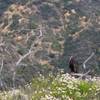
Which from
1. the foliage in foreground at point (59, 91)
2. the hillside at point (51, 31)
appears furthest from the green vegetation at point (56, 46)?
the foliage in foreground at point (59, 91)

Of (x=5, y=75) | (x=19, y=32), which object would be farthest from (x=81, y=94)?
(x=19, y=32)

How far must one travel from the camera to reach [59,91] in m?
4.51

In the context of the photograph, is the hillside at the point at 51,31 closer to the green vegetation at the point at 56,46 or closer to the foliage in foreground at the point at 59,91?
the green vegetation at the point at 56,46

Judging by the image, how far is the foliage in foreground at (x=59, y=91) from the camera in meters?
4.31

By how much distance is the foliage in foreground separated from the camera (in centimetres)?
431

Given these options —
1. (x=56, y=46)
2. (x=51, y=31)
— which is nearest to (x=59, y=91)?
(x=56, y=46)

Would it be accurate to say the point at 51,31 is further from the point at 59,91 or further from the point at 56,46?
the point at 59,91

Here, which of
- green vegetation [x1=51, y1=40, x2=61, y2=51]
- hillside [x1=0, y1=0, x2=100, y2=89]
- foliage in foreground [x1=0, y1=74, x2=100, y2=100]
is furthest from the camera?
green vegetation [x1=51, y1=40, x2=61, y2=51]

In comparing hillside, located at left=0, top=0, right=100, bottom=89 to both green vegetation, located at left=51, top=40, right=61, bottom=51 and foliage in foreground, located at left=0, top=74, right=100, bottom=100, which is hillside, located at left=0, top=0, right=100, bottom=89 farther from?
foliage in foreground, located at left=0, top=74, right=100, bottom=100

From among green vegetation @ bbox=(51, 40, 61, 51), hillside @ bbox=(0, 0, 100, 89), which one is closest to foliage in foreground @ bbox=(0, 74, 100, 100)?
hillside @ bbox=(0, 0, 100, 89)

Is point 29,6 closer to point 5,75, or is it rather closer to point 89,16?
point 89,16

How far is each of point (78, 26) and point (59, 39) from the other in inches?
28.1

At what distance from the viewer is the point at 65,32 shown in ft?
40.3

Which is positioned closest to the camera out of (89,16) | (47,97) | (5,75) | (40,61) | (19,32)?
(47,97)
